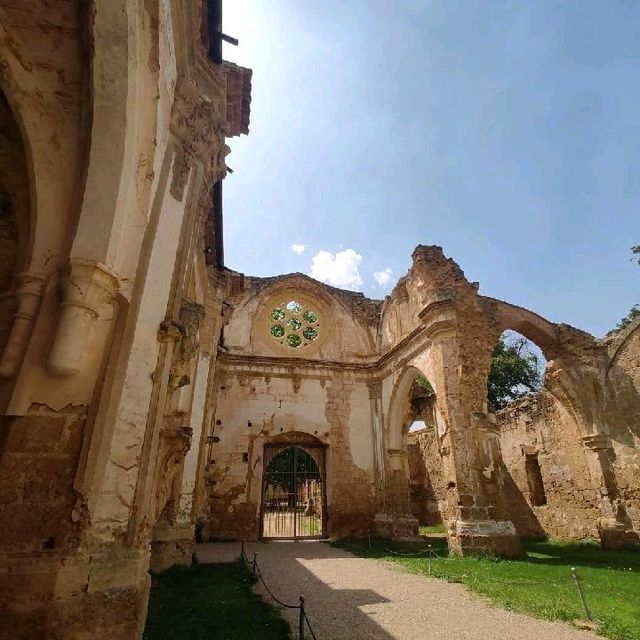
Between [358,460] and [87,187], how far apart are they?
12995 millimetres

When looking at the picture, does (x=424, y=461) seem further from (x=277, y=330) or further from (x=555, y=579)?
(x=555, y=579)

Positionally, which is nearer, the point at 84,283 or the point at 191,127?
the point at 84,283

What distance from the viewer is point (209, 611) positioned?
489 cm

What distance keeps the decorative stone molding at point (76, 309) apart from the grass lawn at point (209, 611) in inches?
114

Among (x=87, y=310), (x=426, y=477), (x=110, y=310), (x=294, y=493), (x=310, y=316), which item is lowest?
(x=294, y=493)

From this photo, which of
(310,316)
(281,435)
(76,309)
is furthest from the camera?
(310,316)

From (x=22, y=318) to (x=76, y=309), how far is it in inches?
17.1

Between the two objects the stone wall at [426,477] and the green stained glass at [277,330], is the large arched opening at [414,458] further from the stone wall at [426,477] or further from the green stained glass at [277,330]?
the green stained glass at [277,330]

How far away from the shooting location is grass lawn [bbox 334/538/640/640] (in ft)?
15.9

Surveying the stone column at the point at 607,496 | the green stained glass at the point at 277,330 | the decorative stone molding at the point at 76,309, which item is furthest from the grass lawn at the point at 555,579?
the green stained glass at the point at 277,330

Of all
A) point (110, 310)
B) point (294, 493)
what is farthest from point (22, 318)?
point (294, 493)

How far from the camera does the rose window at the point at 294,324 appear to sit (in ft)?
53.1

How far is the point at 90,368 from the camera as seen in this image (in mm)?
3100

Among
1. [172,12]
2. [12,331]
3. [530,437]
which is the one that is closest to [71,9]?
[172,12]
